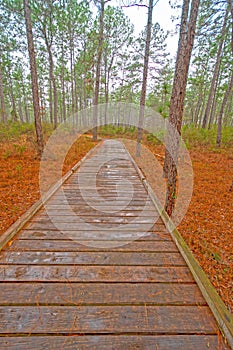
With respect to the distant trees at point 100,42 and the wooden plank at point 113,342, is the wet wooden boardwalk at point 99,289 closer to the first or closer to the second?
the wooden plank at point 113,342

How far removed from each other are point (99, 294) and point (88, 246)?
2.56 feet

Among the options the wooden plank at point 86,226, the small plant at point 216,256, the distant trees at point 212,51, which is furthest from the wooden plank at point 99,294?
the distant trees at point 212,51

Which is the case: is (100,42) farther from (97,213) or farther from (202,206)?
(97,213)

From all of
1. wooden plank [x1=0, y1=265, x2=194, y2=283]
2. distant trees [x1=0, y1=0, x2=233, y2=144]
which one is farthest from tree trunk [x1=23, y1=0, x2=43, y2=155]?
wooden plank [x1=0, y1=265, x2=194, y2=283]

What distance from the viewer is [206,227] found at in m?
4.14

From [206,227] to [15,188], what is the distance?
4.73 metres

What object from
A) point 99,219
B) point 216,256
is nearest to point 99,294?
point 99,219

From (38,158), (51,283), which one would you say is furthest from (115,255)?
(38,158)

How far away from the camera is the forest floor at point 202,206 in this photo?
10.1 feet

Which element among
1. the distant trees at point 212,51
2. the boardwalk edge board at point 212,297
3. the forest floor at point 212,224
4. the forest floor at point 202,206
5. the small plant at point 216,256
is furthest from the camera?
the distant trees at point 212,51

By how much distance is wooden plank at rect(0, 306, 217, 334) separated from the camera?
1517 mm

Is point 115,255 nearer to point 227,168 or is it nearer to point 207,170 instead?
point 207,170

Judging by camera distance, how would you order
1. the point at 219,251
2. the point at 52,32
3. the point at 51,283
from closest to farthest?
1. the point at 51,283
2. the point at 219,251
3. the point at 52,32

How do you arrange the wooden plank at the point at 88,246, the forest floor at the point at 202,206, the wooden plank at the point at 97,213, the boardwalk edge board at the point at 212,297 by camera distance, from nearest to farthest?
the boardwalk edge board at the point at 212,297, the wooden plank at the point at 88,246, the forest floor at the point at 202,206, the wooden plank at the point at 97,213
